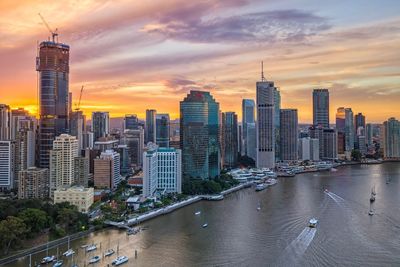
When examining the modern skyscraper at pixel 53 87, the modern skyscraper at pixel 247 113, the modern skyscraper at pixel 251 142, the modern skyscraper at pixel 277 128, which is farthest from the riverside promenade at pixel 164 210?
the modern skyscraper at pixel 247 113

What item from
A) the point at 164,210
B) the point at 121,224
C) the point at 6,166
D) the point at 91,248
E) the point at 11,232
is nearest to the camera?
the point at 11,232

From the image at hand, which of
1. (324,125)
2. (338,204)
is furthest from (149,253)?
(324,125)

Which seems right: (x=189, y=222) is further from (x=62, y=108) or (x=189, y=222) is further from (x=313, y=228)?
(x=62, y=108)

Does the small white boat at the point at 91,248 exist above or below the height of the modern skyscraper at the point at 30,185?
below

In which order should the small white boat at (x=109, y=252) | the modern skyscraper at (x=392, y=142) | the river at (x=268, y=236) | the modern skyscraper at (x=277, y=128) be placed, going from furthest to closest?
the modern skyscraper at (x=392, y=142) < the modern skyscraper at (x=277, y=128) < the small white boat at (x=109, y=252) < the river at (x=268, y=236)

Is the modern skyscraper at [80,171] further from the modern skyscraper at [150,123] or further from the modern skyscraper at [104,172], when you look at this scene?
the modern skyscraper at [150,123]

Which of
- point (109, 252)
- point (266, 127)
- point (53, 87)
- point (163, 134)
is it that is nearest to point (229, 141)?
point (266, 127)

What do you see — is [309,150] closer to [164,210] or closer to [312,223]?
[164,210]
